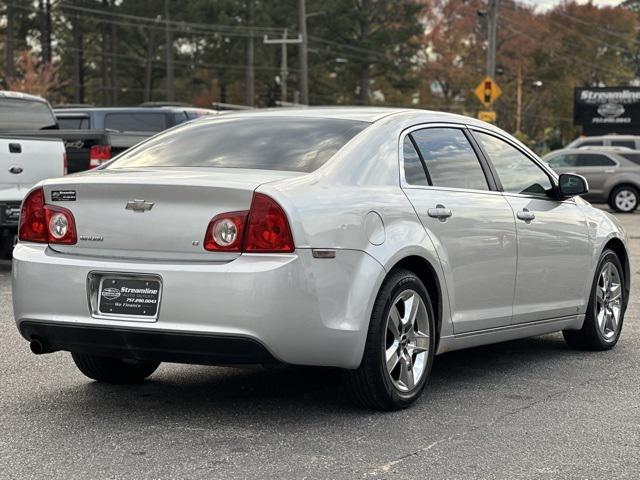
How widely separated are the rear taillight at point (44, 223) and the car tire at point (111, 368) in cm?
91

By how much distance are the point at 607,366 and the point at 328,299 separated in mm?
2793

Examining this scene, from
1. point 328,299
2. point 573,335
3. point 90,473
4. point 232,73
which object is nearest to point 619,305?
point 573,335

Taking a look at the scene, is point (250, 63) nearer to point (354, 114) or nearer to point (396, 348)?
point (354, 114)

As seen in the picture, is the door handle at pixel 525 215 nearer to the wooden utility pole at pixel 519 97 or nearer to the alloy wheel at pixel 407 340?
the alloy wheel at pixel 407 340

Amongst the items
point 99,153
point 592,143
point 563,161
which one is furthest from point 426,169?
point 592,143

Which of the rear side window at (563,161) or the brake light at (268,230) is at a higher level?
the brake light at (268,230)

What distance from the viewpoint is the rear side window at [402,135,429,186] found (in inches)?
244

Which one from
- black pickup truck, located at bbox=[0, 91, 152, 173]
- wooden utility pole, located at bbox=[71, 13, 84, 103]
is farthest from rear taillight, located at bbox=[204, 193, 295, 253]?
wooden utility pole, located at bbox=[71, 13, 84, 103]

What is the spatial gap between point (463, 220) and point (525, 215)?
0.76 metres

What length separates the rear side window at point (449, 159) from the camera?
6.44 metres

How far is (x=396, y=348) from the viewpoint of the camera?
19.2 feet

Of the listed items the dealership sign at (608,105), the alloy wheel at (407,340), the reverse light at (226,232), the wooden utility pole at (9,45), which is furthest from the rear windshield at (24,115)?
the wooden utility pole at (9,45)

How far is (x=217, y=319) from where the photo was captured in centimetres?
518

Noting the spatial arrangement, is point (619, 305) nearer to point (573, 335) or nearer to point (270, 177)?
point (573, 335)
